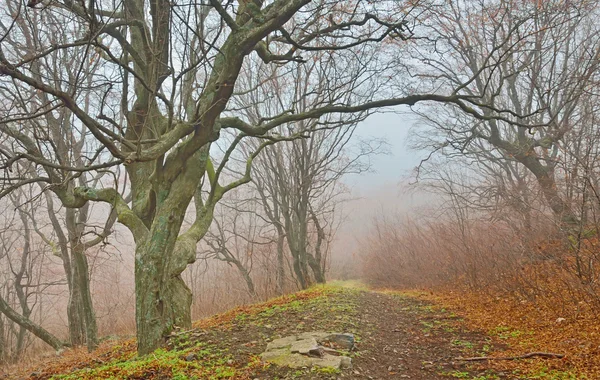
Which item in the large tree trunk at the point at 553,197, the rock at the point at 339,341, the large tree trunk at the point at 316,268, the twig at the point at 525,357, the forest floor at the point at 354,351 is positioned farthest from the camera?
the large tree trunk at the point at 316,268

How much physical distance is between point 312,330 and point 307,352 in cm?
134

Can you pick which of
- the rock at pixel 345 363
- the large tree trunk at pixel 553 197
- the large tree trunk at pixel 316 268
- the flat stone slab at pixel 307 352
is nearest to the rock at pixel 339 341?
the flat stone slab at pixel 307 352

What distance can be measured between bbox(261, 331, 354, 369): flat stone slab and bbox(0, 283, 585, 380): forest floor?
0.37 feet

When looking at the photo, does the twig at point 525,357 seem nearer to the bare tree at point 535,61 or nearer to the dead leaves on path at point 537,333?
the dead leaves on path at point 537,333

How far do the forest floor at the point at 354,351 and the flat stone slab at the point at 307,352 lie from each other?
11 cm

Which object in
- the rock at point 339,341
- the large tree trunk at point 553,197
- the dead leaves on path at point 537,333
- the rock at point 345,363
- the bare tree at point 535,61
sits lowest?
the dead leaves on path at point 537,333

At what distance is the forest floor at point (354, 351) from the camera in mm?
3678

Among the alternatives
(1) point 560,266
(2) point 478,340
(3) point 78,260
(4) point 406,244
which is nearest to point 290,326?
(2) point 478,340

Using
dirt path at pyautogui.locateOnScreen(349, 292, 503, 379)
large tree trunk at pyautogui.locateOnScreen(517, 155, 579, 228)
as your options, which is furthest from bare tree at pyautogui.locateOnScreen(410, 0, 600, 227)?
dirt path at pyautogui.locateOnScreen(349, 292, 503, 379)

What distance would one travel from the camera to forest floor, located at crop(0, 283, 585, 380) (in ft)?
12.1

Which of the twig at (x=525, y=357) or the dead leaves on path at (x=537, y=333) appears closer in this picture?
the dead leaves on path at (x=537, y=333)

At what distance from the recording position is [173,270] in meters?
5.79

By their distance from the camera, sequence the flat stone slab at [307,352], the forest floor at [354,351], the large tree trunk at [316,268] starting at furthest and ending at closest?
the large tree trunk at [316,268] → the flat stone slab at [307,352] → the forest floor at [354,351]

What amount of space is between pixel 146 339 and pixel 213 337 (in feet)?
2.79
